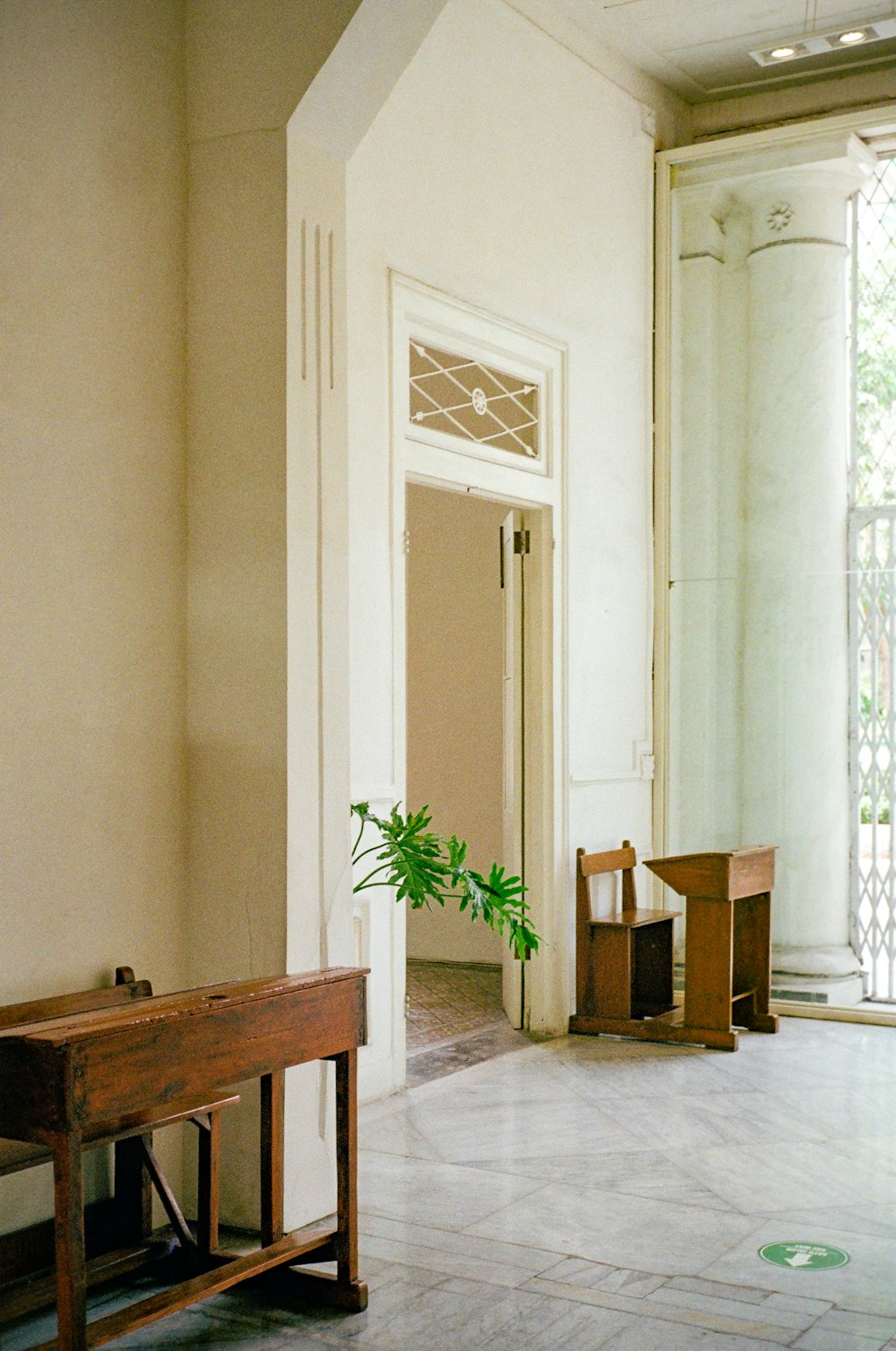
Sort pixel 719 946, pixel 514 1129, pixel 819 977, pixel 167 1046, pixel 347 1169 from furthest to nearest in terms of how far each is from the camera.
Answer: pixel 819 977 < pixel 719 946 < pixel 514 1129 < pixel 347 1169 < pixel 167 1046

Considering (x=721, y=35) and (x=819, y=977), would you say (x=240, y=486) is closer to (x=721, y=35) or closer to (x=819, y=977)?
A: (x=819, y=977)

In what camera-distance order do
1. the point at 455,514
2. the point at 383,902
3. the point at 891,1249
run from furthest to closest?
1. the point at 455,514
2. the point at 383,902
3. the point at 891,1249

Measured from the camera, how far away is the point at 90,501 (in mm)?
4094

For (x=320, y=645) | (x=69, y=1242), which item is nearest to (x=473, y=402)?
(x=320, y=645)

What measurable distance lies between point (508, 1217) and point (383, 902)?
1775 millimetres

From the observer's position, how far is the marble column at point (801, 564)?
754cm

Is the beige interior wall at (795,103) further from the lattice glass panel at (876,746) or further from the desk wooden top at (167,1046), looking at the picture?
the desk wooden top at (167,1046)

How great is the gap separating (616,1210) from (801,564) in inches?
165

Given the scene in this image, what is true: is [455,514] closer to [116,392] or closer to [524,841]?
[524,841]

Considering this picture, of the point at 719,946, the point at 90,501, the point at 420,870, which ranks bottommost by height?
the point at 719,946

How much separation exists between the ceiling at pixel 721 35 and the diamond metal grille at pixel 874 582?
752 millimetres

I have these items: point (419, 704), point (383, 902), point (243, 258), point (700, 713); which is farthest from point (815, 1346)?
point (419, 704)

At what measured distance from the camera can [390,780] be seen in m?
5.93

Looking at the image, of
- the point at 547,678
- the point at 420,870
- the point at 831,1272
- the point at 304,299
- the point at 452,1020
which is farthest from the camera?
the point at 452,1020
